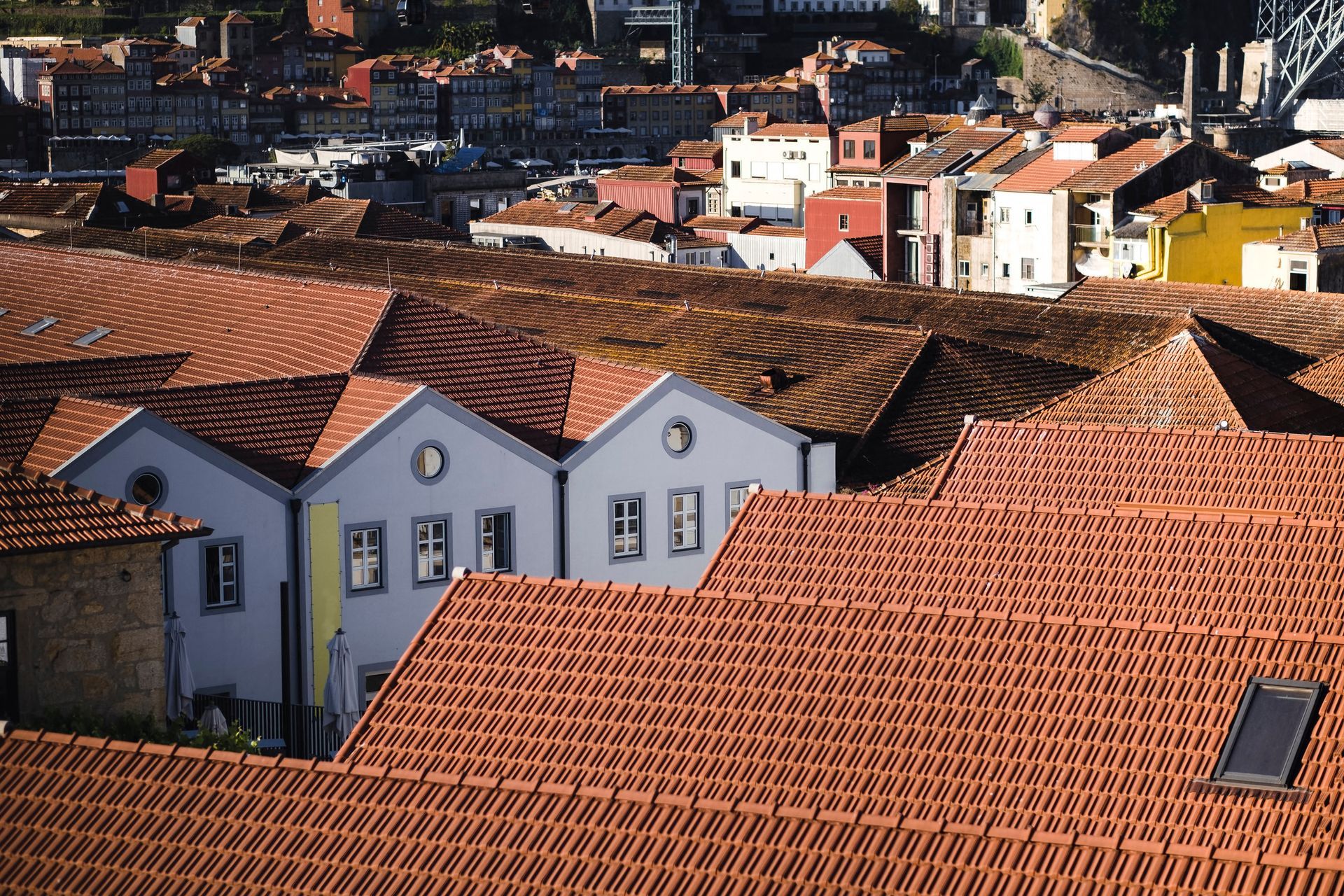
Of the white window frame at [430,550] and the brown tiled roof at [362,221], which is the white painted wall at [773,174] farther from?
the white window frame at [430,550]

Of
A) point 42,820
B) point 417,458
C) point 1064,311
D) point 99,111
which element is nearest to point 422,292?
point 1064,311

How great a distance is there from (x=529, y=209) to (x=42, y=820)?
7069cm

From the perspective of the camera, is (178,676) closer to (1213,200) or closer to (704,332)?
(704,332)

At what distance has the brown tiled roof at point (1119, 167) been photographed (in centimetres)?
6109

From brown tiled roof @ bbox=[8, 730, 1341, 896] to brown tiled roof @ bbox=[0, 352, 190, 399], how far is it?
1753 cm

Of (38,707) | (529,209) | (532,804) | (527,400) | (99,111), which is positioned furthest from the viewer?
(99,111)

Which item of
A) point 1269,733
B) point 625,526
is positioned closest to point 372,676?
point 625,526

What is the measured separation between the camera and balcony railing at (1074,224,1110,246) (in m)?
61.3

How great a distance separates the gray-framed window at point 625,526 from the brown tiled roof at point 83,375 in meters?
6.14

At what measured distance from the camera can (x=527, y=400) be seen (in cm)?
2864

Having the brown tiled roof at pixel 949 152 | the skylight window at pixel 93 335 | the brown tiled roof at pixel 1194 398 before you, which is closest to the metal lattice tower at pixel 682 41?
the brown tiled roof at pixel 949 152

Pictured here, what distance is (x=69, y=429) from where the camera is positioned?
25125 millimetres

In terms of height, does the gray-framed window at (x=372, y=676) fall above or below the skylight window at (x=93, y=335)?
below

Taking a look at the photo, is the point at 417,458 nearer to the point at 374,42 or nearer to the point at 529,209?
the point at 529,209
